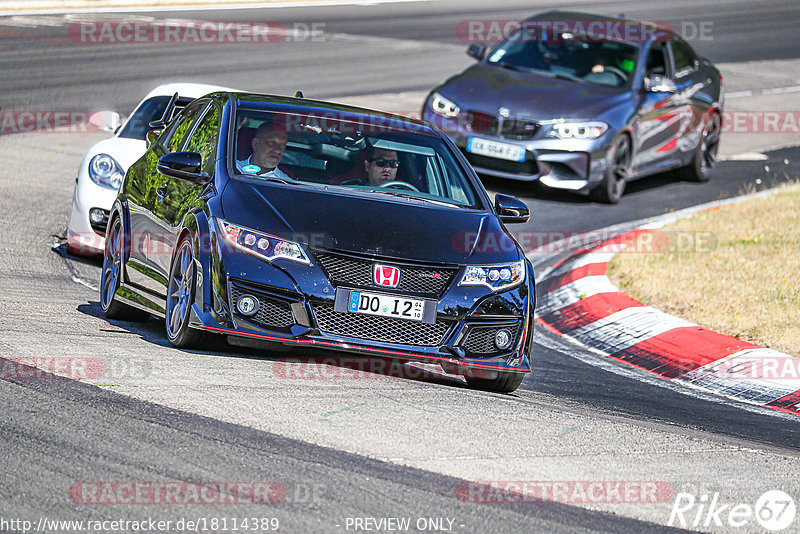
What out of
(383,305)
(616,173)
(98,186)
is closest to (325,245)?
(383,305)

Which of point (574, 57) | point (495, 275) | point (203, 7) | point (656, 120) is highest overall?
point (495, 275)

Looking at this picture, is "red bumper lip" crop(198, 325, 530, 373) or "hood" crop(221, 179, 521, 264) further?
"hood" crop(221, 179, 521, 264)

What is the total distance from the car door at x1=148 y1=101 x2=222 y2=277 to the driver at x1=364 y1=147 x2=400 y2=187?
90 cm

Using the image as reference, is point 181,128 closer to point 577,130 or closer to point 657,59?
point 577,130

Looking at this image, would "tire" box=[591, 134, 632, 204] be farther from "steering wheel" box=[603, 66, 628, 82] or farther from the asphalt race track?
the asphalt race track

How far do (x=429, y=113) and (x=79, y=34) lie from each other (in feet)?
39.1

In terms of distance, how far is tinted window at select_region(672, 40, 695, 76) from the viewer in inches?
630

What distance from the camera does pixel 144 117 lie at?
11.6 meters

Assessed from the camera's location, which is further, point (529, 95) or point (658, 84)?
point (658, 84)

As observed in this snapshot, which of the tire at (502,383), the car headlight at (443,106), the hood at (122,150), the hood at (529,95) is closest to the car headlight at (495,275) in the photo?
the tire at (502,383)

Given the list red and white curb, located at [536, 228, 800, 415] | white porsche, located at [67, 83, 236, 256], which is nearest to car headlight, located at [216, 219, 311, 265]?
red and white curb, located at [536, 228, 800, 415]

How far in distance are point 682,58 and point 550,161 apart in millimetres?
3287

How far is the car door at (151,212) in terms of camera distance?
7824 millimetres

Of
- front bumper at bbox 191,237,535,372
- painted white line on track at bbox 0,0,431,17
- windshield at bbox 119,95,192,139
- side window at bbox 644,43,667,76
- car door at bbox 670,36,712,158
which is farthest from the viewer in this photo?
painted white line on track at bbox 0,0,431,17
